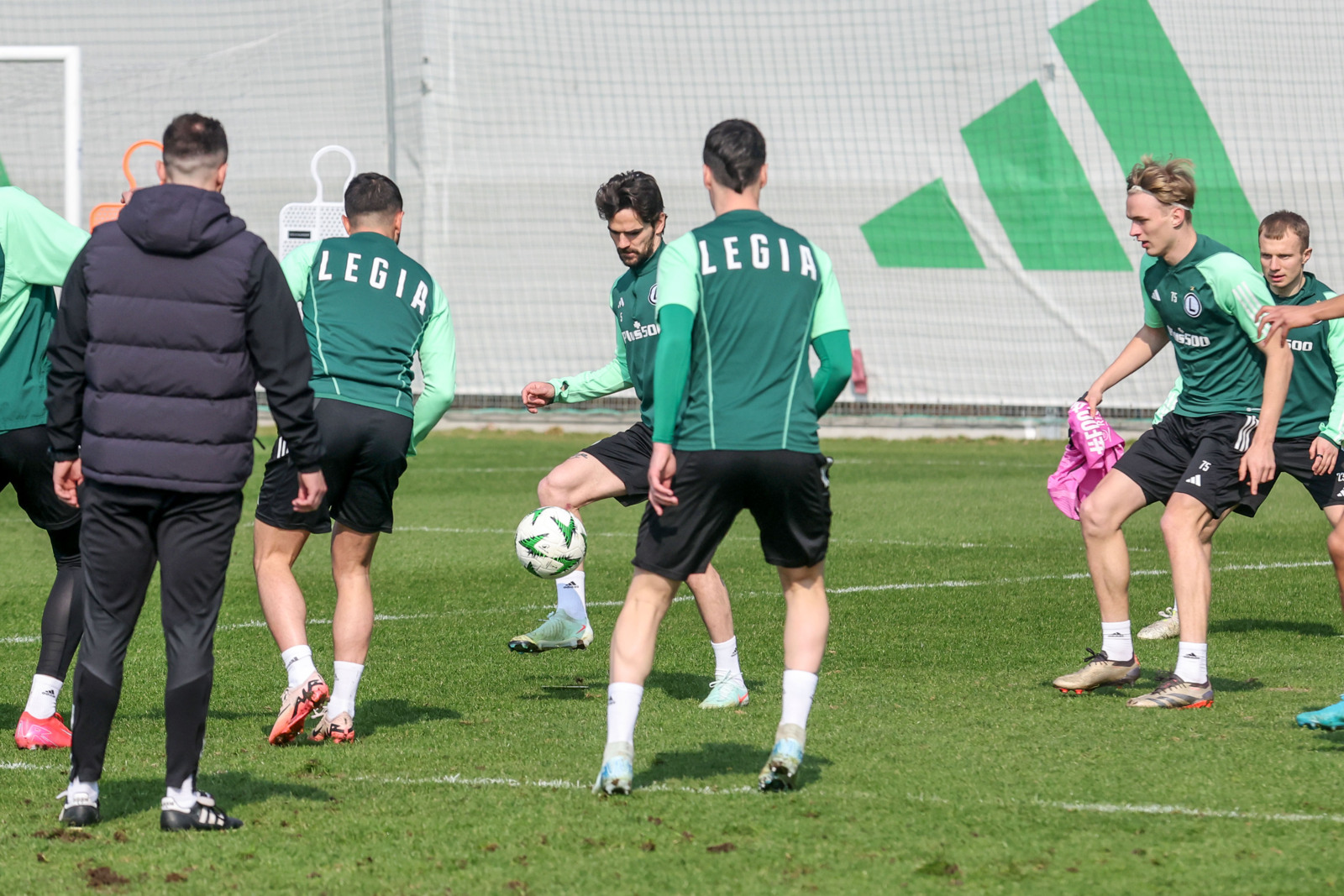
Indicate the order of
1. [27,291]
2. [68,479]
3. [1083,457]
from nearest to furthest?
[68,479]
[27,291]
[1083,457]

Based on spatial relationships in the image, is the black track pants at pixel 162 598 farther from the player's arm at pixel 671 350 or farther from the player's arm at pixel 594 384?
the player's arm at pixel 594 384

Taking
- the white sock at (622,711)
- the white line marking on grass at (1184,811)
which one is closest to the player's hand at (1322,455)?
the white line marking on grass at (1184,811)

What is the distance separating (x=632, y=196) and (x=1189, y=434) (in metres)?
2.48

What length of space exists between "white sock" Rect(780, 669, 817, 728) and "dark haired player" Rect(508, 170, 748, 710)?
1.43 metres

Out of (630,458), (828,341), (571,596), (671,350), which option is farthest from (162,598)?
(630,458)

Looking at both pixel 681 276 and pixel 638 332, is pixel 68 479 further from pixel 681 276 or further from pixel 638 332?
pixel 638 332

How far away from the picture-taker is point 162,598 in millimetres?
4441

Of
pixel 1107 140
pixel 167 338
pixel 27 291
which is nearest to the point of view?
pixel 167 338

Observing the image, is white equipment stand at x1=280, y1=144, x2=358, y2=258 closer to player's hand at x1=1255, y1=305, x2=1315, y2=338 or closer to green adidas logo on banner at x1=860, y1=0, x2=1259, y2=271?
green adidas logo on banner at x1=860, y1=0, x2=1259, y2=271

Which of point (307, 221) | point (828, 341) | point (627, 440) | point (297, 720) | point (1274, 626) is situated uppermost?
point (307, 221)

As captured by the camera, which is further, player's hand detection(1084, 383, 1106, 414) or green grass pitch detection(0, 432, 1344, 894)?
player's hand detection(1084, 383, 1106, 414)

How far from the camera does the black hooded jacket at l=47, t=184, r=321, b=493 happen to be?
169 inches

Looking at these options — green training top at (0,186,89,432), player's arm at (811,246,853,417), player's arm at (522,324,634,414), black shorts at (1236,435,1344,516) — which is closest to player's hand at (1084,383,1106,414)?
black shorts at (1236,435,1344,516)

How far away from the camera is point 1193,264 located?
20.7 ft
